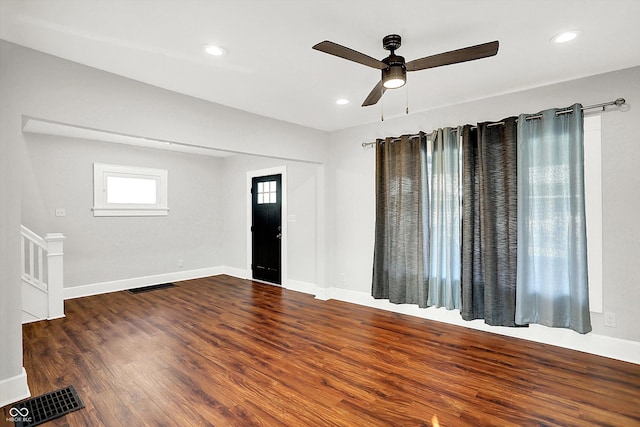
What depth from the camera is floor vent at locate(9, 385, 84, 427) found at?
2131mm

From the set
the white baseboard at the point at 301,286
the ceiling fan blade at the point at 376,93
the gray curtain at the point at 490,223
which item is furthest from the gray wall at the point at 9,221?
the gray curtain at the point at 490,223

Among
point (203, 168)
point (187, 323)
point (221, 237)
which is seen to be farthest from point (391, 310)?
point (203, 168)

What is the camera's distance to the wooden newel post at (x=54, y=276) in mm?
4172

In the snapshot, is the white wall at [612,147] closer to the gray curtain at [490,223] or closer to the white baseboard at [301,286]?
the gray curtain at [490,223]

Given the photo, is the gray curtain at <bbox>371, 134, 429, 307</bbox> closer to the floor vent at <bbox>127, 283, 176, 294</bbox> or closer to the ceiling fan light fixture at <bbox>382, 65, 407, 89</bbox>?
the ceiling fan light fixture at <bbox>382, 65, 407, 89</bbox>

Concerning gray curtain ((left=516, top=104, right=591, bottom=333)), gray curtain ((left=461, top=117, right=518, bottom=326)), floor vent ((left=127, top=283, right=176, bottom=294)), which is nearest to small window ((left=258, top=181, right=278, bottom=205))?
floor vent ((left=127, top=283, right=176, bottom=294))

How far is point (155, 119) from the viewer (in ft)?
10.2

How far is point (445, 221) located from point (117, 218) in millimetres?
5329

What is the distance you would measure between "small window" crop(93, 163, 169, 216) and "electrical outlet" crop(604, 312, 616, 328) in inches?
258

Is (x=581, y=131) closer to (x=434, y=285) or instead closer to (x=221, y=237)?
(x=434, y=285)

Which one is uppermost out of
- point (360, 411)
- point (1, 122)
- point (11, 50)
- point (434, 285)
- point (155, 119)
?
point (11, 50)

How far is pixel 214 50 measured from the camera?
245 centimetres

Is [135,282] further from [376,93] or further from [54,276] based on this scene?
[376,93]

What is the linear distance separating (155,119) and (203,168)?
382 cm
